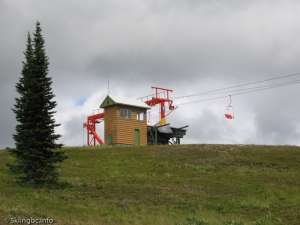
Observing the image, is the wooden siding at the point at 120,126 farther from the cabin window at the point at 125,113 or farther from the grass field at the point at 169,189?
the grass field at the point at 169,189

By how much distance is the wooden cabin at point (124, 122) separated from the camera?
2243 inches

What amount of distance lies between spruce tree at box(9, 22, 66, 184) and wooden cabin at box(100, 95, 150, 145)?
2780 cm

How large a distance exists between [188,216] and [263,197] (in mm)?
7425

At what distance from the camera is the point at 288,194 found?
1141 inches

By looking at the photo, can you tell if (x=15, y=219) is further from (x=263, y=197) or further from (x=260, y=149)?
(x=260, y=149)

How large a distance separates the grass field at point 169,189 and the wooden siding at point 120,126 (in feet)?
27.1

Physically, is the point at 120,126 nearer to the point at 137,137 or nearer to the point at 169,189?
the point at 137,137

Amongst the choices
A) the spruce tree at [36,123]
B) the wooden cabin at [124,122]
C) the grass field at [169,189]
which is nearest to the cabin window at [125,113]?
the wooden cabin at [124,122]

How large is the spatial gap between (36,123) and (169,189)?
788 cm

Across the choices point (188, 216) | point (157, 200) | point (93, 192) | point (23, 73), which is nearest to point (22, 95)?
point (23, 73)

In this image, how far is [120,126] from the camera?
187ft

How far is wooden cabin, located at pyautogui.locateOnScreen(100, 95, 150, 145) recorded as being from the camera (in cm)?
5697

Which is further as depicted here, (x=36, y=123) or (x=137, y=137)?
(x=137, y=137)

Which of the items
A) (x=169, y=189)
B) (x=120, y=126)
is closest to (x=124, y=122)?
(x=120, y=126)
